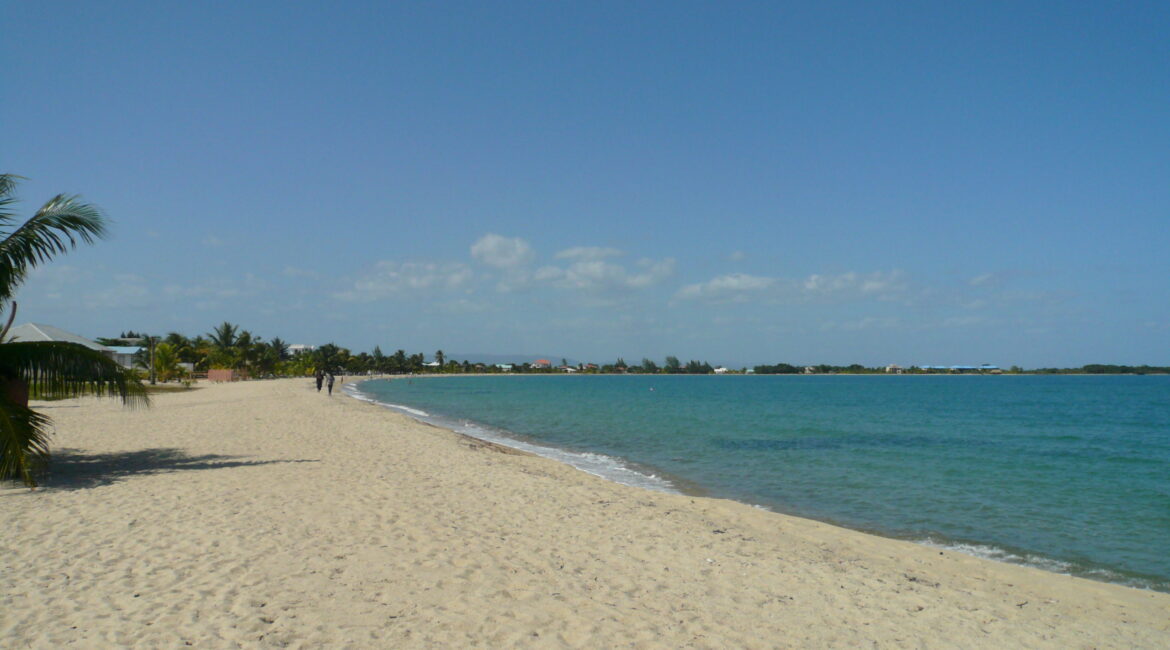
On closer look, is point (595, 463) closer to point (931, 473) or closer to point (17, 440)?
point (931, 473)

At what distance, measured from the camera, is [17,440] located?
9.68 metres

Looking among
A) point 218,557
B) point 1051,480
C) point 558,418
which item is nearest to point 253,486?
point 218,557

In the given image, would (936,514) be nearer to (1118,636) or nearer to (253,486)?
(1118,636)

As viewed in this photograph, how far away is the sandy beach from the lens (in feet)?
17.2

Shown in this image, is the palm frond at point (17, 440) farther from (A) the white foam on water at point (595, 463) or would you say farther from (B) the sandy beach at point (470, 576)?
(A) the white foam on water at point (595, 463)

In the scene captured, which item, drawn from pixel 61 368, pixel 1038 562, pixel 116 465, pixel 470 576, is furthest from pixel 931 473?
pixel 61 368

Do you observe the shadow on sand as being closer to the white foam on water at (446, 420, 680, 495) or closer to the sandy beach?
the sandy beach

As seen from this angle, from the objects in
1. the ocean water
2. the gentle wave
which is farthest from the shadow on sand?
the gentle wave

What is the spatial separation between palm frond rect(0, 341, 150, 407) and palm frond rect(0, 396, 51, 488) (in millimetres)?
747

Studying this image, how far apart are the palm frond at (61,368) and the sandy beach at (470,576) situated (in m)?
1.48

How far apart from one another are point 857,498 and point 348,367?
441 ft

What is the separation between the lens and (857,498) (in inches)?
559

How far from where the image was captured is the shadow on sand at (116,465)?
10781mm

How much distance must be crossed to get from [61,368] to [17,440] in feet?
5.43
